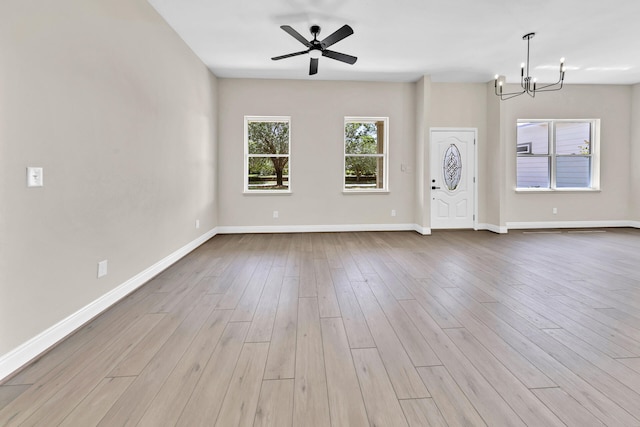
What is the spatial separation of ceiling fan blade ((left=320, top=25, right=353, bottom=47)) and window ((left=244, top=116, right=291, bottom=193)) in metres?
2.57

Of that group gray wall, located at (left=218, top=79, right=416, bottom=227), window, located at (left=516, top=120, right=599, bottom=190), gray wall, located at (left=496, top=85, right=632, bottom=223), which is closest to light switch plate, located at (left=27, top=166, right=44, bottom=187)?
gray wall, located at (left=218, top=79, right=416, bottom=227)

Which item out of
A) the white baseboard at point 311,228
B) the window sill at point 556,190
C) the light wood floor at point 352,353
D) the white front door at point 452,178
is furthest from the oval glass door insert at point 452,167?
the light wood floor at point 352,353

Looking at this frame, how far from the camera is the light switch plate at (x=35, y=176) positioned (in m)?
1.86

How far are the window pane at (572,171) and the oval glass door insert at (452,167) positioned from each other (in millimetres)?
2202

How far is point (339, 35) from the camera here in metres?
3.52

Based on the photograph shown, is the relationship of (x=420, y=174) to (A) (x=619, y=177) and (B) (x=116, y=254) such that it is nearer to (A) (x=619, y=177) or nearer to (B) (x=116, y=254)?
(A) (x=619, y=177)

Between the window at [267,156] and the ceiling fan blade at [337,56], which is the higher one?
the ceiling fan blade at [337,56]

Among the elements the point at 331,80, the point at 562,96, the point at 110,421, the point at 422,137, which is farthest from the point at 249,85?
the point at 562,96

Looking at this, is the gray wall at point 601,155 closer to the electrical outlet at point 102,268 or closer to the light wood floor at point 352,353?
the light wood floor at point 352,353

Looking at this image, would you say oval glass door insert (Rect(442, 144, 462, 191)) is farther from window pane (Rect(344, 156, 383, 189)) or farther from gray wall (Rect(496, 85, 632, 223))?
window pane (Rect(344, 156, 383, 189))

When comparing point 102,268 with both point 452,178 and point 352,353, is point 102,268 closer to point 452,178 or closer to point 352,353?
point 352,353

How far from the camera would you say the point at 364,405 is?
4.80ft

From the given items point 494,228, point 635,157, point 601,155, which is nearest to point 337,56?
point 494,228

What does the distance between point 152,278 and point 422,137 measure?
502cm
